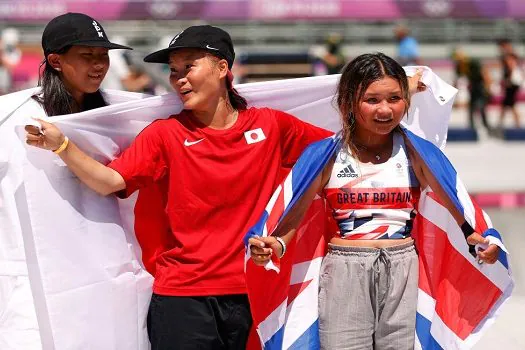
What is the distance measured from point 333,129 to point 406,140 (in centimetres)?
55

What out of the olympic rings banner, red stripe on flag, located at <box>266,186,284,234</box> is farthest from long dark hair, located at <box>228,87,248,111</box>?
the olympic rings banner

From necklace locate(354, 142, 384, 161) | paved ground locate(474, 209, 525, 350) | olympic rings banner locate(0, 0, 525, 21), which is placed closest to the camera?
necklace locate(354, 142, 384, 161)

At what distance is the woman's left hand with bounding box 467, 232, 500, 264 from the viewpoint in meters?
3.68

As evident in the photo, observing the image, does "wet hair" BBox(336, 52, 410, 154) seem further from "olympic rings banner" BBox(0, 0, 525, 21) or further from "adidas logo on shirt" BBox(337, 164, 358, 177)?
"olympic rings banner" BBox(0, 0, 525, 21)

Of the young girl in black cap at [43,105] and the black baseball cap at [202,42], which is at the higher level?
the black baseball cap at [202,42]

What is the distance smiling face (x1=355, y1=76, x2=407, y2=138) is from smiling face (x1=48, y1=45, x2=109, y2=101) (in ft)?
3.49

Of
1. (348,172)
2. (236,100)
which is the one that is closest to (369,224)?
(348,172)

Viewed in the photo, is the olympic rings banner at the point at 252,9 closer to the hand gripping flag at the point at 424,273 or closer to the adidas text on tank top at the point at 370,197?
the hand gripping flag at the point at 424,273

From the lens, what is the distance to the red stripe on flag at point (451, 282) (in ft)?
12.8

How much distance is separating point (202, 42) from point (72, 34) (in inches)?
20.9

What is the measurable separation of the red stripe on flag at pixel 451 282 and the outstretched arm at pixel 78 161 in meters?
1.23

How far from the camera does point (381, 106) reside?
366 centimetres

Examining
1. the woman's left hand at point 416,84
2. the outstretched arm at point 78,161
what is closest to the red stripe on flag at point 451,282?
the woman's left hand at point 416,84

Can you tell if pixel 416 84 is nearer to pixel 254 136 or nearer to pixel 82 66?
pixel 254 136
